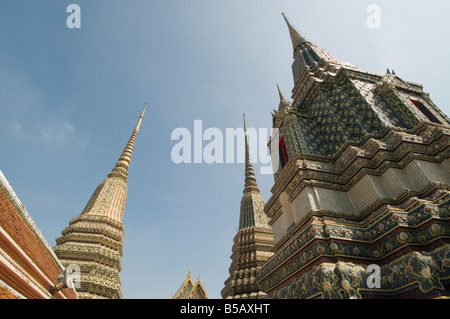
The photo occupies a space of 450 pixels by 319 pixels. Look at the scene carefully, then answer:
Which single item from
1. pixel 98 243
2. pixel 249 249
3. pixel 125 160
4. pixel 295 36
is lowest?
pixel 249 249

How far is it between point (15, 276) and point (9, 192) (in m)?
1.21

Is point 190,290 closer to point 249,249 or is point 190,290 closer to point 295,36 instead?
point 249,249

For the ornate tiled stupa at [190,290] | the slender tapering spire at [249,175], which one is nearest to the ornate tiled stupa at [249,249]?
the slender tapering spire at [249,175]

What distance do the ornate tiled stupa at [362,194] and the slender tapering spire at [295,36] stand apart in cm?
461

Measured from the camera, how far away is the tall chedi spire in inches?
527

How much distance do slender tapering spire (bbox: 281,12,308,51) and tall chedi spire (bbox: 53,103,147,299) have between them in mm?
15420

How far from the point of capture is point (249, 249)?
15719mm

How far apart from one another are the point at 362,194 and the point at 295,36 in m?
10.3

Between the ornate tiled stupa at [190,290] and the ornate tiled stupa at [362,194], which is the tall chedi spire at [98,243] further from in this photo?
the ornate tiled stupa at [362,194]

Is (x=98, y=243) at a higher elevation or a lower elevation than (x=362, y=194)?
higher

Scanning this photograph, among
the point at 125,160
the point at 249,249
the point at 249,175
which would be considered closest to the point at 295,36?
the point at 249,175

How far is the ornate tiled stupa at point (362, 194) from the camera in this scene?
398 cm

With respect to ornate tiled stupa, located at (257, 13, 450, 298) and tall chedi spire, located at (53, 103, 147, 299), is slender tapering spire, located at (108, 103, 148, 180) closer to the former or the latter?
tall chedi spire, located at (53, 103, 147, 299)
